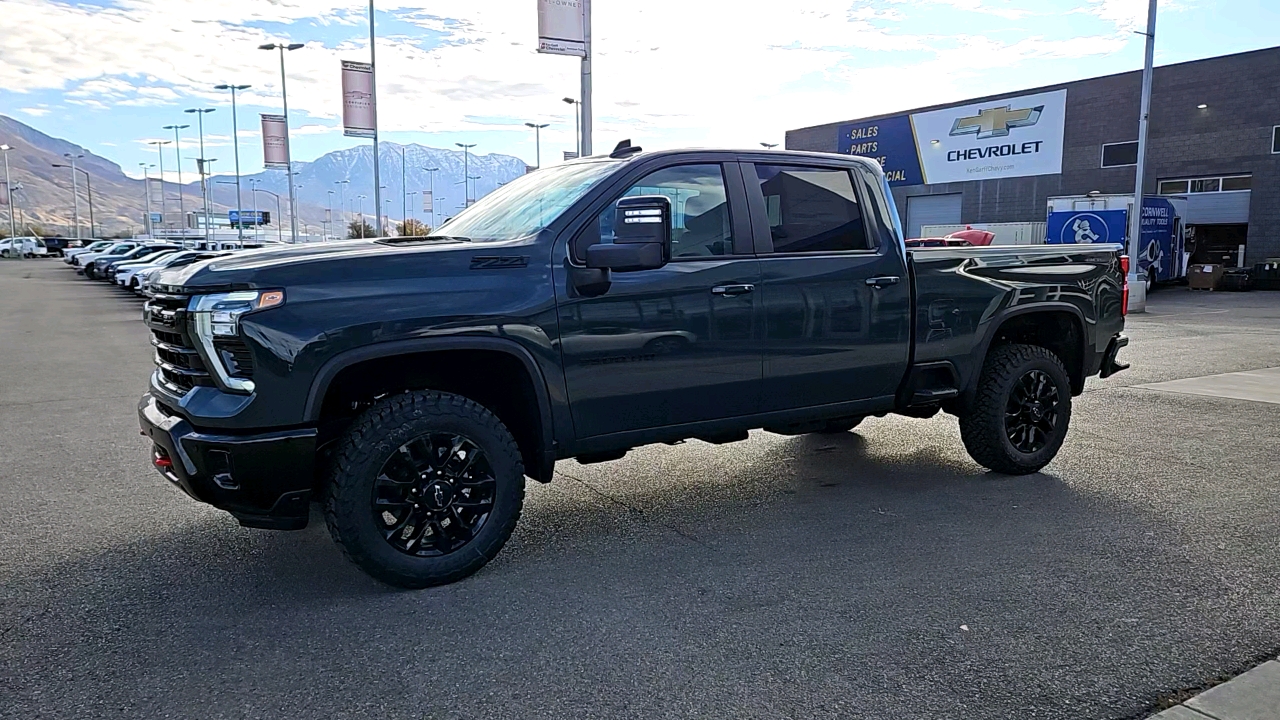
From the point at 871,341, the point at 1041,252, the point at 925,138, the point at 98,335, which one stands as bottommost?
the point at 98,335

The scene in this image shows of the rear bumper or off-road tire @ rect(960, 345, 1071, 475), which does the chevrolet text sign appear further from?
off-road tire @ rect(960, 345, 1071, 475)

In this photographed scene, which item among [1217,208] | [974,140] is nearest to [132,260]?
[974,140]

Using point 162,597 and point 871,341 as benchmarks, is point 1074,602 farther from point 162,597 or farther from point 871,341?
point 162,597

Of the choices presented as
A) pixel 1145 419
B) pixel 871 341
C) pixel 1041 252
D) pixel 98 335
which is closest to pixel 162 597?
pixel 871 341

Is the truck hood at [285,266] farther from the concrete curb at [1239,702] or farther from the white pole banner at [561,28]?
the white pole banner at [561,28]

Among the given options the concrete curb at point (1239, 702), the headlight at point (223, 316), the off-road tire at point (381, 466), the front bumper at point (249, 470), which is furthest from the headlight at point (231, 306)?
the concrete curb at point (1239, 702)

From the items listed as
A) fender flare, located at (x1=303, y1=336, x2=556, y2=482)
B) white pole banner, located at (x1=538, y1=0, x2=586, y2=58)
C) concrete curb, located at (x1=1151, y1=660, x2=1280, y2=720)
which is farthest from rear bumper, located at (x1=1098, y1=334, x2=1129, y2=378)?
white pole banner, located at (x1=538, y1=0, x2=586, y2=58)

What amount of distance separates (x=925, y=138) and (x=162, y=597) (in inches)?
1706

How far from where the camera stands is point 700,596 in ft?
13.2

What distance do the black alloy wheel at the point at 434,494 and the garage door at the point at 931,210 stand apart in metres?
40.8

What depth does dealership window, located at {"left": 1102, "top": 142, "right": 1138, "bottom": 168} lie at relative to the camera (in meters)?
35.8

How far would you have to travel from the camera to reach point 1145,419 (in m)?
A: 7.93

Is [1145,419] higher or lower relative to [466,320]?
lower

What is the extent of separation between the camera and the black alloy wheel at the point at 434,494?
13.2ft
